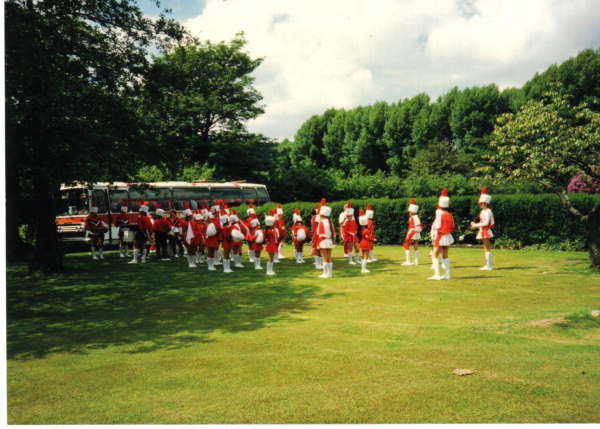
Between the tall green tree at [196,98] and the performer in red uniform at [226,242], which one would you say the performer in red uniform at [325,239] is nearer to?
the performer in red uniform at [226,242]

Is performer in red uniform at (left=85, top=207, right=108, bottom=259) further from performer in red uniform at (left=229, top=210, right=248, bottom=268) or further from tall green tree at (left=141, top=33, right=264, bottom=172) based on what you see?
performer in red uniform at (left=229, top=210, right=248, bottom=268)

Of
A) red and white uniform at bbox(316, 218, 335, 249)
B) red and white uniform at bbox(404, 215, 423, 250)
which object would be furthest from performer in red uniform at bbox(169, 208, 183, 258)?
red and white uniform at bbox(404, 215, 423, 250)

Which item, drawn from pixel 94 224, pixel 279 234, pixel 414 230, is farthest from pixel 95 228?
pixel 414 230

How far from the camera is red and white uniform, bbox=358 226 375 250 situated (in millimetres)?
12414

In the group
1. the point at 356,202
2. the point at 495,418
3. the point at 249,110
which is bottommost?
the point at 495,418

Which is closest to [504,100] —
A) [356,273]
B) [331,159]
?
[331,159]

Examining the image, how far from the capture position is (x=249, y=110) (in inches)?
666

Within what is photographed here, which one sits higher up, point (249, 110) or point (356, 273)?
point (249, 110)

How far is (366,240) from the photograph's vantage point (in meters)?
12.6

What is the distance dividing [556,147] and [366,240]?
4.74 m

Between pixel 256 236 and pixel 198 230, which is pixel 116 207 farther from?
pixel 256 236

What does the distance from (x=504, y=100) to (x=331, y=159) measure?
1327cm

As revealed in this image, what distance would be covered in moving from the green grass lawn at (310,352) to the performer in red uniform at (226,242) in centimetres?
278

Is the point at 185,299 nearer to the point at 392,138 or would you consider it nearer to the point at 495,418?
the point at 495,418
